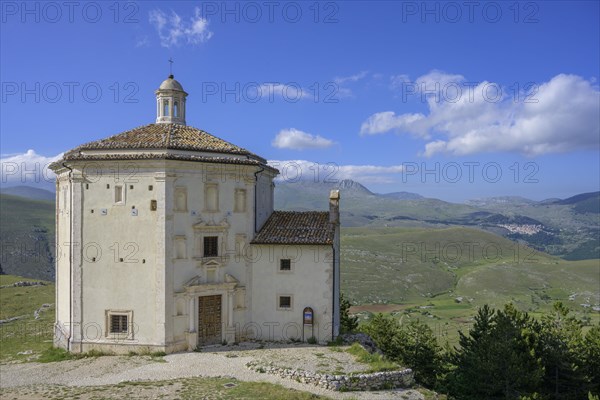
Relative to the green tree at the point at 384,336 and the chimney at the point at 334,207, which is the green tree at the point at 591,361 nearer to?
the green tree at the point at 384,336

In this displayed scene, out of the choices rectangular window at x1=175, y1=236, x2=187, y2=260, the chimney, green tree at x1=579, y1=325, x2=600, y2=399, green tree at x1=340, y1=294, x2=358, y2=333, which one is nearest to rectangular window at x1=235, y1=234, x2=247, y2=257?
rectangular window at x1=175, y1=236, x2=187, y2=260

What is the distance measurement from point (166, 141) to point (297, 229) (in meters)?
9.89

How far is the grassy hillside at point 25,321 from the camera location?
93.7 ft

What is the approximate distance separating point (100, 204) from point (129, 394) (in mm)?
11217

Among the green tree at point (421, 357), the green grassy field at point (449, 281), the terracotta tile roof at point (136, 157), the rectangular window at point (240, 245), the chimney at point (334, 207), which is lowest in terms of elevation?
the green grassy field at point (449, 281)

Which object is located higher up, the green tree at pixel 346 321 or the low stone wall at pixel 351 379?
the low stone wall at pixel 351 379

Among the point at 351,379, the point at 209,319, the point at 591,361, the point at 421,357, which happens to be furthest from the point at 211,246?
the point at 591,361

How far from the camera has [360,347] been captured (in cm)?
2558

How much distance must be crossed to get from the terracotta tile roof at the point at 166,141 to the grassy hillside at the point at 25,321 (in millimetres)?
13217

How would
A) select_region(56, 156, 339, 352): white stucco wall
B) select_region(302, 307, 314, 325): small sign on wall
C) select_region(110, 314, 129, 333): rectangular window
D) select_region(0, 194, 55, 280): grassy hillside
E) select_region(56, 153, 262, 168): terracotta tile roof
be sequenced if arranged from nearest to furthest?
select_region(56, 153, 262, 168): terracotta tile roof < select_region(56, 156, 339, 352): white stucco wall < select_region(110, 314, 129, 333): rectangular window < select_region(302, 307, 314, 325): small sign on wall < select_region(0, 194, 55, 280): grassy hillside

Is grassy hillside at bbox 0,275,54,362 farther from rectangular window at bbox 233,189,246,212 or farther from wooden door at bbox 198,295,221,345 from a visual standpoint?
rectangular window at bbox 233,189,246,212

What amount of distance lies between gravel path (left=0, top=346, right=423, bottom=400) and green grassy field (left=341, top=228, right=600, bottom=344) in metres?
63.8

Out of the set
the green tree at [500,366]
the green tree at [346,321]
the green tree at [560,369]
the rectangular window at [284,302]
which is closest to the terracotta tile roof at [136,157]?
the rectangular window at [284,302]

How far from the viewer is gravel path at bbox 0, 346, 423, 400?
2081cm
